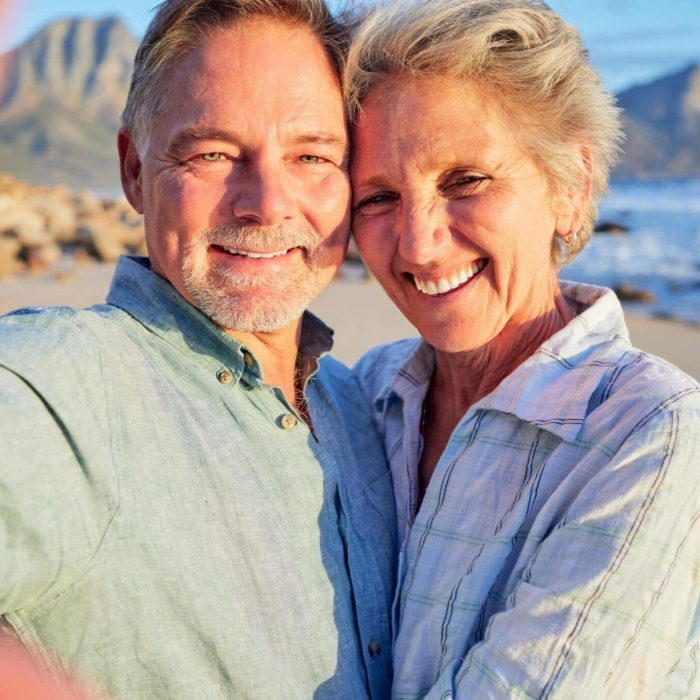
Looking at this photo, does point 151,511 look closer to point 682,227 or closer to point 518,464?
point 518,464

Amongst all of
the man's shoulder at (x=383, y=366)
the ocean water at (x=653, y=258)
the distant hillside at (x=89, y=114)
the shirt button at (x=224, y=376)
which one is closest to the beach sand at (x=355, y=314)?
the ocean water at (x=653, y=258)

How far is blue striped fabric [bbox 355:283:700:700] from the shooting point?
172 centimetres

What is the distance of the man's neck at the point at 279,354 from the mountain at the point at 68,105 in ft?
176

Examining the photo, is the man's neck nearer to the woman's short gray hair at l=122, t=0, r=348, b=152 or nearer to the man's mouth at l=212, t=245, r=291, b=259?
the man's mouth at l=212, t=245, r=291, b=259

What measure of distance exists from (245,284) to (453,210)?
579 mm

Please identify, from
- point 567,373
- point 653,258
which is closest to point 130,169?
point 567,373

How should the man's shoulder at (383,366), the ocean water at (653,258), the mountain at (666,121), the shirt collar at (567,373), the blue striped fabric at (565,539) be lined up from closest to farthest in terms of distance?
1. the blue striped fabric at (565,539)
2. the shirt collar at (567,373)
3. the man's shoulder at (383,366)
4. the ocean water at (653,258)
5. the mountain at (666,121)

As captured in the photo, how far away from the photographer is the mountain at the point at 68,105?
69.9 meters

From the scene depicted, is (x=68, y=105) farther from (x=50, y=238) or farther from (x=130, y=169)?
(x=130, y=169)

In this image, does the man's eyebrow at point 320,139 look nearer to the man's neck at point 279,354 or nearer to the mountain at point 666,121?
the man's neck at point 279,354

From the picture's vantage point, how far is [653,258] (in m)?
16.2

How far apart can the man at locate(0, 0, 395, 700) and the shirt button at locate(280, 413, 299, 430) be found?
0.01 metres

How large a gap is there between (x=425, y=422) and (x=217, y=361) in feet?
2.78

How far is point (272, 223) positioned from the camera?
2311 mm
